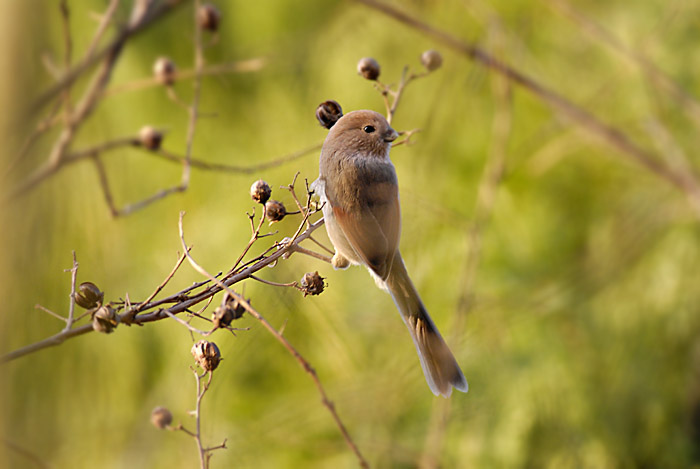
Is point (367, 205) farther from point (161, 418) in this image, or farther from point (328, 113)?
point (161, 418)

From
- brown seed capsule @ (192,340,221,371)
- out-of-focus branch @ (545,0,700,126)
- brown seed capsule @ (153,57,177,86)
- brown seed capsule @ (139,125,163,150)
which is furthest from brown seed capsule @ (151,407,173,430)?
out-of-focus branch @ (545,0,700,126)

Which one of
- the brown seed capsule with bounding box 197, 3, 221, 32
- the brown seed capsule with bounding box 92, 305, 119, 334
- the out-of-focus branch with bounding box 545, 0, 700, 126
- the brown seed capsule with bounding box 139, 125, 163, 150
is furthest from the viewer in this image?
the out-of-focus branch with bounding box 545, 0, 700, 126

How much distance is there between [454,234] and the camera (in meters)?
1.52

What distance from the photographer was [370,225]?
1.81 ft

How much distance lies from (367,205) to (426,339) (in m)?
0.13

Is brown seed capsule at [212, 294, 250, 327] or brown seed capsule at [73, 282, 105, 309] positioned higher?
brown seed capsule at [73, 282, 105, 309]

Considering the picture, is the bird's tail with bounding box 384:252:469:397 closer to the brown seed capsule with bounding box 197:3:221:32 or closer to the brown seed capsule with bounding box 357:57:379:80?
the brown seed capsule with bounding box 357:57:379:80

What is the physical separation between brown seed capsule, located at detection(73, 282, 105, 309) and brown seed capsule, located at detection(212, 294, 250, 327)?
0.28 ft

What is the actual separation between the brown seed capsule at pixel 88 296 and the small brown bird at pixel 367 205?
0.18 meters

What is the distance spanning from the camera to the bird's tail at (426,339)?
1.77ft

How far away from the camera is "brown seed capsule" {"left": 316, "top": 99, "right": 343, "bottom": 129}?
1.62ft

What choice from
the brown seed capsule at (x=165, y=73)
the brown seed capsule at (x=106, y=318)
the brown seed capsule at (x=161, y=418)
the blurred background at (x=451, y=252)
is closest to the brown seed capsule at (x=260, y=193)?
the brown seed capsule at (x=106, y=318)

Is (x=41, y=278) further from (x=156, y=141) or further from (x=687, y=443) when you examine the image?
(x=687, y=443)

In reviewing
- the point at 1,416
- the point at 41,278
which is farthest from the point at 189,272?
the point at 1,416
